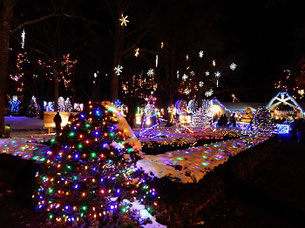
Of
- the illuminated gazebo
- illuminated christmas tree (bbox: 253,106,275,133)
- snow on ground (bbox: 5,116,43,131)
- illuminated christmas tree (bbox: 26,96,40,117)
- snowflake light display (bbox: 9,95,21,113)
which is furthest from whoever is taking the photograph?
snowflake light display (bbox: 9,95,21,113)

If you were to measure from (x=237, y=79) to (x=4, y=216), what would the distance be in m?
44.9

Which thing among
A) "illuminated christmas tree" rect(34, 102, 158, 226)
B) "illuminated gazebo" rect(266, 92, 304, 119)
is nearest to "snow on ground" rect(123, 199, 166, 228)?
"illuminated christmas tree" rect(34, 102, 158, 226)

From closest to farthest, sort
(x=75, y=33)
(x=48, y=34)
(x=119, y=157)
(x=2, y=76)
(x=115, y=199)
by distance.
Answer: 1. (x=119, y=157)
2. (x=115, y=199)
3. (x=2, y=76)
4. (x=48, y=34)
5. (x=75, y=33)

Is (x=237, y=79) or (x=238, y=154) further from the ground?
(x=237, y=79)

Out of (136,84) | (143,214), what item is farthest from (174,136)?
(136,84)

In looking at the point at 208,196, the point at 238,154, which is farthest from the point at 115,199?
the point at 238,154

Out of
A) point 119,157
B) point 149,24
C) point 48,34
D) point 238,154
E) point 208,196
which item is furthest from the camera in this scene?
point 48,34

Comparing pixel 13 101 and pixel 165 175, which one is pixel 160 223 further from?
pixel 13 101

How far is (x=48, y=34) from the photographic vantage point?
2577 centimetres

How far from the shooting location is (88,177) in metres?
4.21

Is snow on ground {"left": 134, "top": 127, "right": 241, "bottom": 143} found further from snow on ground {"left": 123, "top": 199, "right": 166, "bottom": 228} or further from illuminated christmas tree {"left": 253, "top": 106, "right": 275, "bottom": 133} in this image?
snow on ground {"left": 123, "top": 199, "right": 166, "bottom": 228}

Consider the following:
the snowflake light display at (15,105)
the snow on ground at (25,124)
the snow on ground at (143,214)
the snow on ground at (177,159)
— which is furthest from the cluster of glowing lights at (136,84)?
the snow on ground at (143,214)

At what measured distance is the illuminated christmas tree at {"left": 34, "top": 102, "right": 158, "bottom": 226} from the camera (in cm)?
415

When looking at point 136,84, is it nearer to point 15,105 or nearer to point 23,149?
point 15,105
